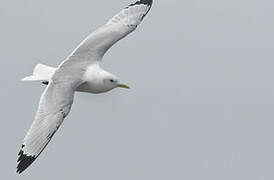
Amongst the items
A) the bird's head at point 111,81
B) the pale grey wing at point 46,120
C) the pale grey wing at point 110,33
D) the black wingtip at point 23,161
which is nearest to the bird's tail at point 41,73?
the pale grey wing at point 110,33

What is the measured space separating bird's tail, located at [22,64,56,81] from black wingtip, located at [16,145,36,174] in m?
2.73

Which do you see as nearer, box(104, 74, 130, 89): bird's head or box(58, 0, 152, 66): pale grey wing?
box(104, 74, 130, 89): bird's head

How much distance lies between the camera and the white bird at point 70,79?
1933cm

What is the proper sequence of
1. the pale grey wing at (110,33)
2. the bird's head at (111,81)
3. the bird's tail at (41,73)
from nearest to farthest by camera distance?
the bird's head at (111,81), the bird's tail at (41,73), the pale grey wing at (110,33)

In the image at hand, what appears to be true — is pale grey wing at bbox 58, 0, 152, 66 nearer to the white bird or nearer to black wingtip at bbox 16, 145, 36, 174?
the white bird

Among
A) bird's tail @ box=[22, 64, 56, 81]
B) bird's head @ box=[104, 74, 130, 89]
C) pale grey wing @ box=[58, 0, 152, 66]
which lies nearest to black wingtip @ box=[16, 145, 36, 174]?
bird's tail @ box=[22, 64, 56, 81]

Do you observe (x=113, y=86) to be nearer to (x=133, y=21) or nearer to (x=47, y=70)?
(x=47, y=70)

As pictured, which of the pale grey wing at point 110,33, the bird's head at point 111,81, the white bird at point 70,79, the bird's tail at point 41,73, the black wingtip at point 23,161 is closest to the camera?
the black wingtip at point 23,161

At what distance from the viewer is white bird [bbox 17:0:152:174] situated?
19.3 metres

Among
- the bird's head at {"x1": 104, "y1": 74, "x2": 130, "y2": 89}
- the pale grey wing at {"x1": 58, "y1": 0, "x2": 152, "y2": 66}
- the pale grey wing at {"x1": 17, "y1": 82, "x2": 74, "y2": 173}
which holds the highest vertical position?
the pale grey wing at {"x1": 58, "y1": 0, "x2": 152, "y2": 66}

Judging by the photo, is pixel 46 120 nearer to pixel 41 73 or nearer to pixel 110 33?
pixel 41 73

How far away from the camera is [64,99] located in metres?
20.2

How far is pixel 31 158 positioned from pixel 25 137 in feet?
1.71

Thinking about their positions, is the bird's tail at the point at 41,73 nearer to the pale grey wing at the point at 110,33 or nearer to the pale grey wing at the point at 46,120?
the pale grey wing at the point at 110,33
